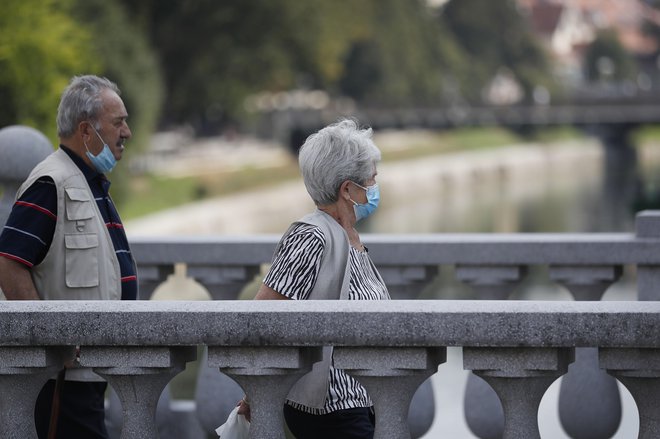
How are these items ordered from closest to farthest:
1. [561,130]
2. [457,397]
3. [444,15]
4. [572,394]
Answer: [572,394] < [457,397] < [561,130] < [444,15]

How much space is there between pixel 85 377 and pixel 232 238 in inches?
67.8

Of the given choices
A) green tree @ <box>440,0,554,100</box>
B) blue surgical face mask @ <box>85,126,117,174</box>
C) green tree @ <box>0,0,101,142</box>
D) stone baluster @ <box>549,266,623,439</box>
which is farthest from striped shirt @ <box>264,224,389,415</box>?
green tree @ <box>440,0,554,100</box>

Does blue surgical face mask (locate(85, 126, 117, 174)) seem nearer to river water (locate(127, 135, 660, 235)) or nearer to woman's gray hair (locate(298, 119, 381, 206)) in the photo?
woman's gray hair (locate(298, 119, 381, 206))

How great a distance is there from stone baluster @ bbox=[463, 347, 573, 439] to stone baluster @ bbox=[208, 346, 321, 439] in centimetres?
42

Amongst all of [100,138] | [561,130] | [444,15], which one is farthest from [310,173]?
[444,15]

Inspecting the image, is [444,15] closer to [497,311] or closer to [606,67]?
[606,67]

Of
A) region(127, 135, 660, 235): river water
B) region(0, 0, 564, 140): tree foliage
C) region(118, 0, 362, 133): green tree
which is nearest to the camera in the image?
region(0, 0, 564, 140): tree foliage

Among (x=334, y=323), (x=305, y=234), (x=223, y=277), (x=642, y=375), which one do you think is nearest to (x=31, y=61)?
(x=223, y=277)

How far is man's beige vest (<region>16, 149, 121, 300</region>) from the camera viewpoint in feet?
12.6

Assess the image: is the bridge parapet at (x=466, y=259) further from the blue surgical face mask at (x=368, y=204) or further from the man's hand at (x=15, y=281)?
the man's hand at (x=15, y=281)

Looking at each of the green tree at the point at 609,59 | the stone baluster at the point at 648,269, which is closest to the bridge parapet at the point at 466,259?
the stone baluster at the point at 648,269

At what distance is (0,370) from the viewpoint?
3.23m

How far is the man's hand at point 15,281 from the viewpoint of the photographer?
3750 mm

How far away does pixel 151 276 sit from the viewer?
17.7 ft
